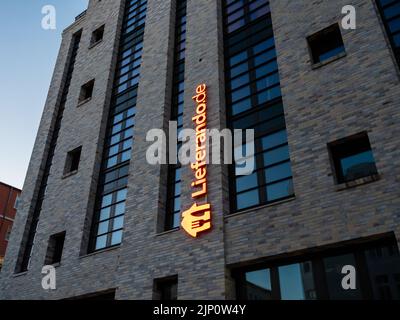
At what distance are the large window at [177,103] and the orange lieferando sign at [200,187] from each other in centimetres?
101

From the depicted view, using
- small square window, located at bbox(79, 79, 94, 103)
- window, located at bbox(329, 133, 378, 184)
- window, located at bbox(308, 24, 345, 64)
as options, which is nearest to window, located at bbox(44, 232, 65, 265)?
small square window, located at bbox(79, 79, 94, 103)

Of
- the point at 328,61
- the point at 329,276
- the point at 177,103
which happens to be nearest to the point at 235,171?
the point at 328,61

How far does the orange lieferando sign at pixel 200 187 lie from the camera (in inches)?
556

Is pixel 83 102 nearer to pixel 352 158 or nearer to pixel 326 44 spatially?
pixel 326 44

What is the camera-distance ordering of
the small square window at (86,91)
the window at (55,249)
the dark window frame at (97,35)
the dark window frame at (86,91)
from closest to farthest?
the window at (55,249) → the dark window frame at (86,91) → the small square window at (86,91) → the dark window frame at (97,35)

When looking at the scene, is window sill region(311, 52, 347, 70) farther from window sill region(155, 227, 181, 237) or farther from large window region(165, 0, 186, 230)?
window sill region(155, 227, 181, 237)

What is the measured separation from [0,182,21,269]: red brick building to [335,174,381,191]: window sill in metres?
42.7

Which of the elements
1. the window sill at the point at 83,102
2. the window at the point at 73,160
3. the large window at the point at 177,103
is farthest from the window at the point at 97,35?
the window at the point at 73,160

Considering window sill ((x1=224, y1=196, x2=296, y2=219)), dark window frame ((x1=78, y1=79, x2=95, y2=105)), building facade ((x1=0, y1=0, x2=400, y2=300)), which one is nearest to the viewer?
building facade ((x1=0, y1=0, x2=400, y2=300))

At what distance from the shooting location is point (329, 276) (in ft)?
36.7

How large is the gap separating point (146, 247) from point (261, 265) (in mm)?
4818

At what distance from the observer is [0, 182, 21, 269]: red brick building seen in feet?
148

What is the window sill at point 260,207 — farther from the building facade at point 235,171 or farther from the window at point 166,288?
the window at point 166,288
